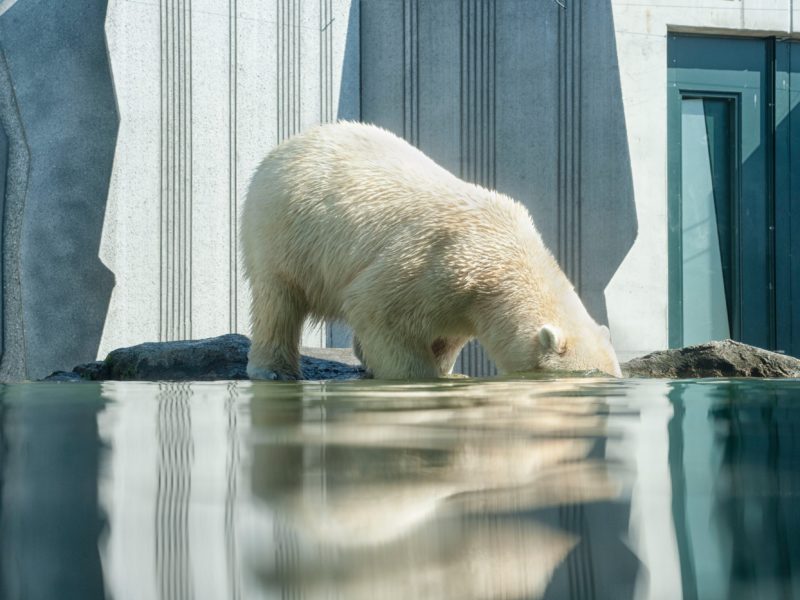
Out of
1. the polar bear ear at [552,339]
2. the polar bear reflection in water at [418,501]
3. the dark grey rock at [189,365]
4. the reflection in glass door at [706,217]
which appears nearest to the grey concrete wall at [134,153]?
the dark grey rock at [189,365]

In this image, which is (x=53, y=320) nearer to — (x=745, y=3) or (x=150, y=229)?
(x=150, y=229)

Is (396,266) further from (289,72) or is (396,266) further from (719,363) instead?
(289,72)

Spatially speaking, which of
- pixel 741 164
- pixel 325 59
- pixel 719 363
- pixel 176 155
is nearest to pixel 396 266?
pixel 719 363

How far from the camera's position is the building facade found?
970 centimetres

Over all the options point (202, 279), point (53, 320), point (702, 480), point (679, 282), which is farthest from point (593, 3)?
point (702, 480)

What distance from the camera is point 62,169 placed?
9758 millimetres

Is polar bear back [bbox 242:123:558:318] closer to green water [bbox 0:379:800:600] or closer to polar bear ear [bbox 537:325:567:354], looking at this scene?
polar bear ear [bbox 537:325:567:354]

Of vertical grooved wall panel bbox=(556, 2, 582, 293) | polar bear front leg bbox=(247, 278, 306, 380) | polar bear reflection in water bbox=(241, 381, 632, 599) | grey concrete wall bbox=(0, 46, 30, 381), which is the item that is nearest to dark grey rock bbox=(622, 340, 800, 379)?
polar bear front leg bbox=(247, 278, 306, 380)

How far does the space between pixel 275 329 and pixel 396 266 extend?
111 centimetres

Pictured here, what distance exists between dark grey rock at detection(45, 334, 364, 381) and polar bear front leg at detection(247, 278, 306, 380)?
1.92ft

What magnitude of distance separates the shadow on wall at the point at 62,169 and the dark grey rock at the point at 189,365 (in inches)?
111

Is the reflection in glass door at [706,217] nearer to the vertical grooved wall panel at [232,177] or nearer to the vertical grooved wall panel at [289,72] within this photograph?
the vertical grooved wall panel at [289,72]

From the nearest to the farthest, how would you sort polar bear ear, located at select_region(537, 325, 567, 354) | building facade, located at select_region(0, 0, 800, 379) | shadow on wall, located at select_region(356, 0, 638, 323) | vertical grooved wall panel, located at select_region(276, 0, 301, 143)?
polar bear ear, located at select_region(537, 325, 567, 354) < building facade, located at select_region(0, 0, 800, 379) < vertical grooved wall panel, located at select_region(276, 0, 301, 143) < shadow on wall, located at select_region(356, 0, 638, 323)

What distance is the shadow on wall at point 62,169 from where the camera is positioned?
9562 millimetres
